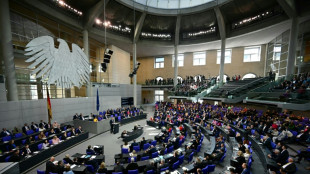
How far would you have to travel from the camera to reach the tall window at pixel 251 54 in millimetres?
22281

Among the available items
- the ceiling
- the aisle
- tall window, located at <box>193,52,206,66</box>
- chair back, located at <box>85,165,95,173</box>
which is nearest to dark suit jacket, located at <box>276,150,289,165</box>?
the aisle

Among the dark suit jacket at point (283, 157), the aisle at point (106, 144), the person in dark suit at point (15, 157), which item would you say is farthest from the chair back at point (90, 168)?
the dark suit jacket at point (283, 157)

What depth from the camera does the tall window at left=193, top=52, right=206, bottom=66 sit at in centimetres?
2602

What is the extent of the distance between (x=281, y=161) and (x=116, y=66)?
2120cm

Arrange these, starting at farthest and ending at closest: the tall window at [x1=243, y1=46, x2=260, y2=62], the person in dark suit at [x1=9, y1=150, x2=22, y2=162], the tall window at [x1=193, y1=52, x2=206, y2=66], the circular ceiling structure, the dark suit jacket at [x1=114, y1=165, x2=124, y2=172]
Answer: the tall window at [x1=193, y1=52, x2=206, y2=66]
the tall window at [x1=243, y1=46, x2=260, y2=62]
the circular ceiling structure
the person in dark suit at [x1=9, y1=150, x2=22, y2=162]
the dark suit jacket at [x1=114, y1=165, x2=124, y2=172]

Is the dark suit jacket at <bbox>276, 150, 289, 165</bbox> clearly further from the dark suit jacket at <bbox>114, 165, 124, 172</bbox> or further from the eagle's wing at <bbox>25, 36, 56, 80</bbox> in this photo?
the eagle's wing at <bbox>25, 36, 56, 80</bbox>

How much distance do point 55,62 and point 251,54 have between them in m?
28.1

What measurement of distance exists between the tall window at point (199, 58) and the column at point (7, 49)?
2555 cm

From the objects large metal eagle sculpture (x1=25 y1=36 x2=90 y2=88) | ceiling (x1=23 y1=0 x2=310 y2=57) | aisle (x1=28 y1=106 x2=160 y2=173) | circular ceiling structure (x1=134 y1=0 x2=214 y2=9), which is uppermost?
circular ceiling structure (x1=134 y1=0 x2=214 y2=9)

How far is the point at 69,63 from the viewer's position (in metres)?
12.0

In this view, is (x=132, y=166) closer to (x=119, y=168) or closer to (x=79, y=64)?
(x=119, y=168)

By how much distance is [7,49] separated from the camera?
30.5ft

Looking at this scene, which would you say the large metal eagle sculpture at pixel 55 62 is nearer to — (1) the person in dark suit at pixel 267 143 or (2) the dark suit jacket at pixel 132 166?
(2) the dark suit jacket at pixel 132 166

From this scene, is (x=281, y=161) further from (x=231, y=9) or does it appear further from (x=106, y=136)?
(x=231, y=9)
